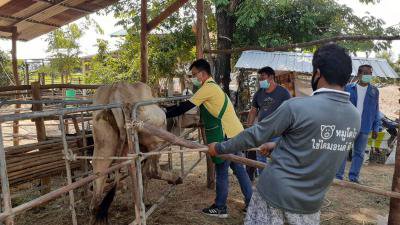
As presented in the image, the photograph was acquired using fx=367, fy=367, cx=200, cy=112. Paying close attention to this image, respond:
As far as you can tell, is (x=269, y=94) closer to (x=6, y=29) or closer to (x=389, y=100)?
(x=6, y=29)

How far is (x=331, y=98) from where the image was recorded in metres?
1.83

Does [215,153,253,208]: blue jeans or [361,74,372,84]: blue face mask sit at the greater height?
[361,74,372,84]: blue face mask

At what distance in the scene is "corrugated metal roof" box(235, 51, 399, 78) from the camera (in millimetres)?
Answer: 9367

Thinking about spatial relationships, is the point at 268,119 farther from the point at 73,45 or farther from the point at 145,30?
the point at 73,45

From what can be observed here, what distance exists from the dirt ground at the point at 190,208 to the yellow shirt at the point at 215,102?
110cm

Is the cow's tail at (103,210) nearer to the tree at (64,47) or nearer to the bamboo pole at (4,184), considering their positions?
the bamboo pole at (4,184)

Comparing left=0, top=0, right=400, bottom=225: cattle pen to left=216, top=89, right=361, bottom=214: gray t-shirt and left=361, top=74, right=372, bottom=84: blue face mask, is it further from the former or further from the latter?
left=361, top=74, right=372, bottom=84: blue face mask

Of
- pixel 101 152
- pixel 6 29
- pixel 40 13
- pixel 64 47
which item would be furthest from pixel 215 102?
pixel 64 47

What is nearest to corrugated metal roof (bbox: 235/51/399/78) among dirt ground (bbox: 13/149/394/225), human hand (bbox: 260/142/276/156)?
dirt ground (bbox: 13/149/394/225)

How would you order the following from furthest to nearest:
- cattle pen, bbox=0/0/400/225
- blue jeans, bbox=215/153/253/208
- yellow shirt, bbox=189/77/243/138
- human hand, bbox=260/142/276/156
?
blue jeans, bbox=215/153/253/208
yellow shirt, bbox=189/77/243/138
human hand, bbox=260/142/276/156
cattle pen, bbox=0/0/400/225

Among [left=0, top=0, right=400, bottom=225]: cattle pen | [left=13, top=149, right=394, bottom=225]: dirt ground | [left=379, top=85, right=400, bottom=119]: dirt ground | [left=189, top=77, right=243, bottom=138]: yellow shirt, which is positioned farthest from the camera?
[left=379, top=85, right=400, bottom=119]: dirt ground

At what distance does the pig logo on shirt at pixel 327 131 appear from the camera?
1.81 metres

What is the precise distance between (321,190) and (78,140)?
10.4 ft

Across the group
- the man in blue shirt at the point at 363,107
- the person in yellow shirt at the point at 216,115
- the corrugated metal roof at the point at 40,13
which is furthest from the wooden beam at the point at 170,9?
the man in blue shirt at the point at 363,107
